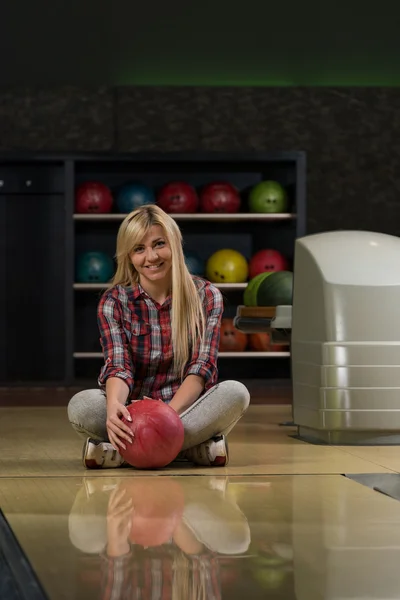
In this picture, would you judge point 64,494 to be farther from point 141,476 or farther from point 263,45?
point 263,45

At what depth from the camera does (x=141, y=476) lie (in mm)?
3699

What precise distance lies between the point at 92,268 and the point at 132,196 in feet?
2.22

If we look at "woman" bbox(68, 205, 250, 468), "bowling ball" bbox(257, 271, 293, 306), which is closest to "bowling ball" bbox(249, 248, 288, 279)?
"bowling ball" bbox(257, 271, 293, 306)

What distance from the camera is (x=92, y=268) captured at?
9.02 m

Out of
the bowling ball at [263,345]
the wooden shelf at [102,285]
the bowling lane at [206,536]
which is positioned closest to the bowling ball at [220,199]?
the wooden shelf at [102,285]

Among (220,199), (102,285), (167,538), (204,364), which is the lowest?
(167,538)

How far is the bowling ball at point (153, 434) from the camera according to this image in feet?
11.9

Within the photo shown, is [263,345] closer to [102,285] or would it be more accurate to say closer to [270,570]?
[102,285]

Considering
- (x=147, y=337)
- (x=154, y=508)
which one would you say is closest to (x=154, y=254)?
(x=147, y=337)

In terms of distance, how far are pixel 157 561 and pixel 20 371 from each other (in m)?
7.34

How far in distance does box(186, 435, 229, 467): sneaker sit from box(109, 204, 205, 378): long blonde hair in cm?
28

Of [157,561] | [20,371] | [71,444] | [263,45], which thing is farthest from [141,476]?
[263,45]

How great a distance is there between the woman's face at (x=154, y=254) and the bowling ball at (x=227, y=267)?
498 centimetres

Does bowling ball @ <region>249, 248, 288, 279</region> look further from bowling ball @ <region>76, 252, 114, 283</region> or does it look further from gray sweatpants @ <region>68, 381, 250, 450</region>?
gray sweatpants @ <region>68, 381, 250, 450</region>
